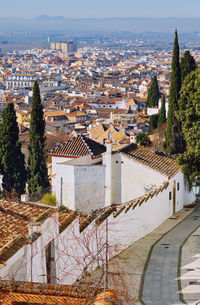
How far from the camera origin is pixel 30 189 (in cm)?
3016

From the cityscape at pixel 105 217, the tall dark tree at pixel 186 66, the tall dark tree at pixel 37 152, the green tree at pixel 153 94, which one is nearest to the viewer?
the cityscape at pixel 105 217

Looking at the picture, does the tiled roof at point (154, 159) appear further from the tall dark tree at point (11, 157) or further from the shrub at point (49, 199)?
the tall dark tree at point (11, 157)

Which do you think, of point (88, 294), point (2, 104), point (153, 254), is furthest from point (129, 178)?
point (2, 104)

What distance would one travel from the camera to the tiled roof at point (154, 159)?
18.9 meters

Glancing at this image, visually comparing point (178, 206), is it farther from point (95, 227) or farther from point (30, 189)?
point (30, 189)

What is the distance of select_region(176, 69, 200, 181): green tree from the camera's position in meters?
19.8

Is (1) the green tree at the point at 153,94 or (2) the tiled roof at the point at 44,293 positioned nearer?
(2) the tiled roof at the point at 44,293

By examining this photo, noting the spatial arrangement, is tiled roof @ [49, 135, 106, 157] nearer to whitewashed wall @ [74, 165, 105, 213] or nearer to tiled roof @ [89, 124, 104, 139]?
whitewashed wall @ [74, 165, 105, 213]

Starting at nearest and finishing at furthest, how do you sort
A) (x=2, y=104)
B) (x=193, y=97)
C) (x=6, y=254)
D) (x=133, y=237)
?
(x=6, y=254) → (x=133, y=237) → (x=193, y=97) → (x=2, y=104)

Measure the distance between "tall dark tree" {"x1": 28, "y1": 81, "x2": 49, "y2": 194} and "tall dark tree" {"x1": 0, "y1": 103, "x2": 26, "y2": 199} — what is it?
74 cm

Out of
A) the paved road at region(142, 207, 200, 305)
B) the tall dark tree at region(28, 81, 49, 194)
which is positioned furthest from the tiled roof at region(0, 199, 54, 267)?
the tall dark tree at region(28, 81, 49, 194)

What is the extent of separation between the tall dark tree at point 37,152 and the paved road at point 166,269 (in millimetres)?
13294

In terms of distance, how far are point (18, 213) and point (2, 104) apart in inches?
3404

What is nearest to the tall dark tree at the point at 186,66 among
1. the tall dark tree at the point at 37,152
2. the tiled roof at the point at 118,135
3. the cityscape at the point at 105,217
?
the cityscape at the point at 105,217
